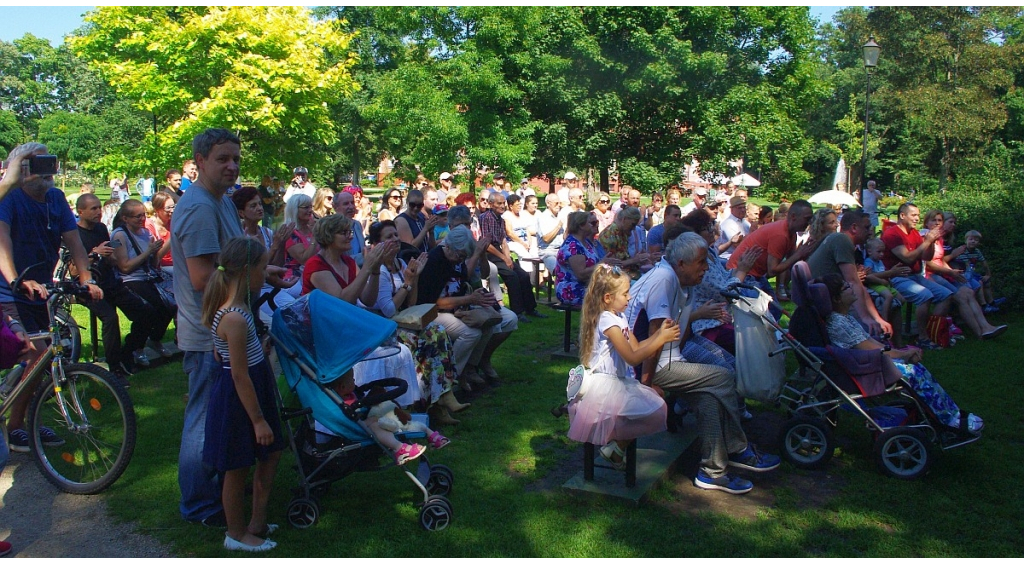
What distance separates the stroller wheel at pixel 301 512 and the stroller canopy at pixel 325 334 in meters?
0.66

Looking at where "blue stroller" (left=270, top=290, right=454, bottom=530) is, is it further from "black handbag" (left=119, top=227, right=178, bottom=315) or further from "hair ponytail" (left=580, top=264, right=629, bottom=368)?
"black handbag" (left=119, top=227, right=178, bottom=315)

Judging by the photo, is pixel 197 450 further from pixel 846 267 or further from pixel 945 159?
pixel 945 159

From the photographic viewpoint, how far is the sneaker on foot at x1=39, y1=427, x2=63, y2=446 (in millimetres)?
4566

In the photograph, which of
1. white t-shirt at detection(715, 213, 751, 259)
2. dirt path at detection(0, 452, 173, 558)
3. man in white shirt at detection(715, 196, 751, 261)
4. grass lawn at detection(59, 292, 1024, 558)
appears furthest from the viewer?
white t-shirt at detection(715, 213, 751, 259)

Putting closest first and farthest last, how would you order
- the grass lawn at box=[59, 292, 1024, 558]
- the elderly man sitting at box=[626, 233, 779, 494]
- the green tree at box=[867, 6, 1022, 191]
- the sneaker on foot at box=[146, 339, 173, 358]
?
1. the grass lawn at box=[59, 292, 1024, 558]
2. the elderly man sitting at box=[626, 233, 779, 494]
3. the sneaker on foot at box=[146, 339, 173, 358]
4. the green tree at box=[867, 6, 1022, 191]

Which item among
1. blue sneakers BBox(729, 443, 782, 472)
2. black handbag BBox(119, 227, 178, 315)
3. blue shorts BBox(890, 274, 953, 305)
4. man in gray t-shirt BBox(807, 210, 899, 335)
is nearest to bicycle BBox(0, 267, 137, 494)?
black handbag BBox(119, 227, 178, 315)

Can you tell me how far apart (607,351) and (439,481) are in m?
1.28

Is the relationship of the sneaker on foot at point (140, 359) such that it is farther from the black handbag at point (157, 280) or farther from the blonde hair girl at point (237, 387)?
the blonde hair girl at point (237, 387)

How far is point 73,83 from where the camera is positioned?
5422 centimetres

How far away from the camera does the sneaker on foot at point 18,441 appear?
16.1 ft

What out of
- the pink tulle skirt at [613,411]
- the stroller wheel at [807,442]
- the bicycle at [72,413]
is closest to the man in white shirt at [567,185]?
the stroller wheel at [807,442]

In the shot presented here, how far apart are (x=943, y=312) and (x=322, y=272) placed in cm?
763

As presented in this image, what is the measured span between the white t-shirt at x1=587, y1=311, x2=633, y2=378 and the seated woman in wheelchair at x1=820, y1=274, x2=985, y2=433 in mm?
1989

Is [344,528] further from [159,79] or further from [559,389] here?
[159,79]
